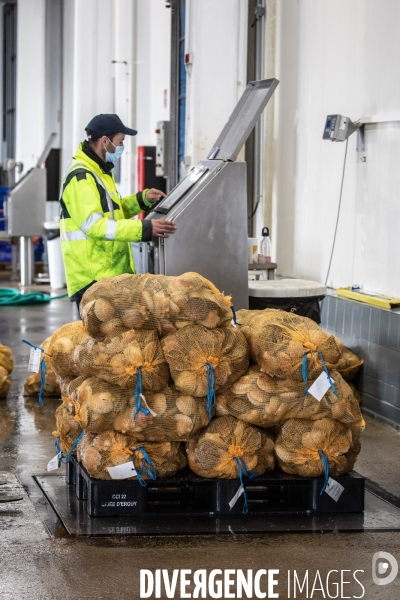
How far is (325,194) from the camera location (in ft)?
26.0

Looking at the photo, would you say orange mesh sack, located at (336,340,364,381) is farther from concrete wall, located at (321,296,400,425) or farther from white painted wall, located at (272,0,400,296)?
white painted wall, located at (272,0,400,296)

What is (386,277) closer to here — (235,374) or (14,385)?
(235,374)

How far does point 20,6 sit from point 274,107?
1194 cm

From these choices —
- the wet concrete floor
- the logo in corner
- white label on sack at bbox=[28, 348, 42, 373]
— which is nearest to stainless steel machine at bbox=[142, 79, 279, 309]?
white label on sack at bbox=[28, 348, 42, 373]

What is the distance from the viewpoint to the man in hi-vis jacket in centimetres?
621

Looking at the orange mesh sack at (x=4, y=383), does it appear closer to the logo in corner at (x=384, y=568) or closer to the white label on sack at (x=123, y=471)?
the white label on sack at (x=123, y=471)

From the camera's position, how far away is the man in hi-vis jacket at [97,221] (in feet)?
20.4

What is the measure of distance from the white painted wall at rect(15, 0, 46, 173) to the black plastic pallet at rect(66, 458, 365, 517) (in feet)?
52.6

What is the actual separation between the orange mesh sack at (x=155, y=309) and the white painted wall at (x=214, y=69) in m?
4.38

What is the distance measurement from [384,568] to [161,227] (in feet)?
9.66

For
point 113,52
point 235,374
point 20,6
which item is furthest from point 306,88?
point 20,6

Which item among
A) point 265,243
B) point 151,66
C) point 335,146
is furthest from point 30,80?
point 335,146

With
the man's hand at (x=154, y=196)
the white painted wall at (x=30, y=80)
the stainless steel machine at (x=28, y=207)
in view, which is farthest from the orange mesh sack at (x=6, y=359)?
the white painted wall at (x=30, y=80)

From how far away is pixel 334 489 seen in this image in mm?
4586
